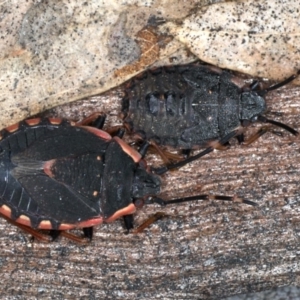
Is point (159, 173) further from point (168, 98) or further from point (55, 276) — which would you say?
point (55, 276)

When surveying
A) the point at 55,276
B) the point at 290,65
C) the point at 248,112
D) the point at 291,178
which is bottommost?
the point at 55,276

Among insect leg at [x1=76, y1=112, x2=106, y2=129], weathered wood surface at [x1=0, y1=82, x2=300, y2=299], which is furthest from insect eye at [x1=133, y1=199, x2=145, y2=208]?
insect leg at [x1=76, y1=112, x2=106, y2=129]

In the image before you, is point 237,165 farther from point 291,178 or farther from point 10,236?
point 10,236

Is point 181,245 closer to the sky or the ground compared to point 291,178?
closer to the ground

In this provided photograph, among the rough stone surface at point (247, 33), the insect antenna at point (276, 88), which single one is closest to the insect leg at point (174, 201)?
the insect antenna at point (276, 88)

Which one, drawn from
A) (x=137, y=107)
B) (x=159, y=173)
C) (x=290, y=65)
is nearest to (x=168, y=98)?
(x=137, y=107)

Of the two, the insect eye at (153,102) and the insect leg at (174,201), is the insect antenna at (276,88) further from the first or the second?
the insect eye at (153,102)
